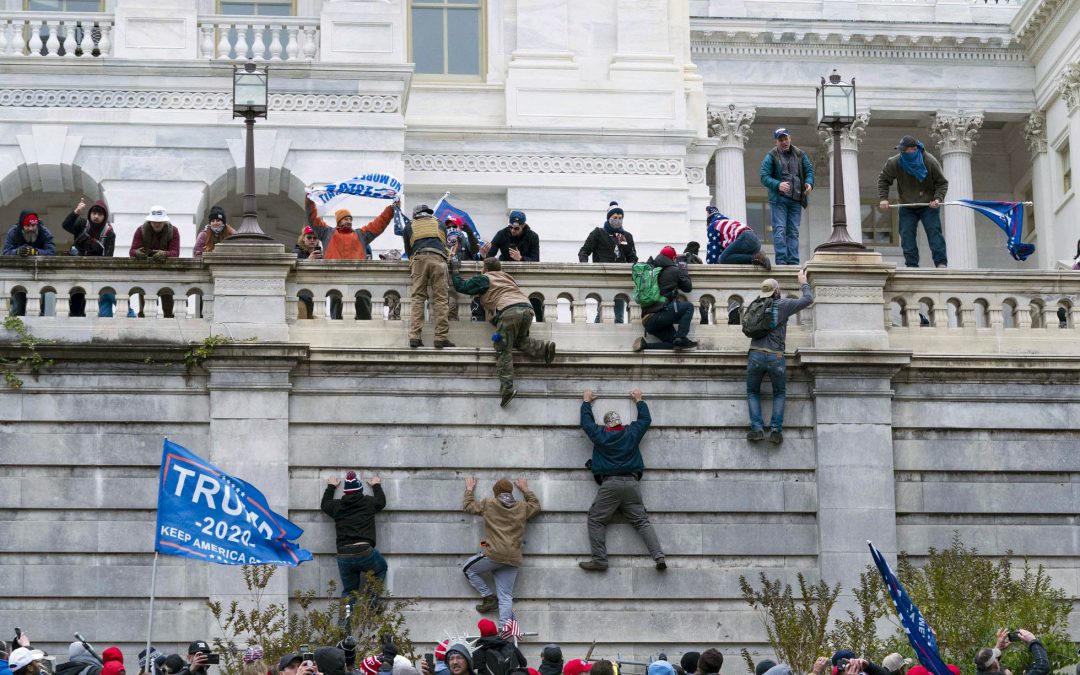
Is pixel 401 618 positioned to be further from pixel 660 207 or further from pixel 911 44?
pixel 911 44

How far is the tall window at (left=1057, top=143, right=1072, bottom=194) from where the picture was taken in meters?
65.9

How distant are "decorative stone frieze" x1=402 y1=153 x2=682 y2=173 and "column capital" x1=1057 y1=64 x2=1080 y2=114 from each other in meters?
22.9

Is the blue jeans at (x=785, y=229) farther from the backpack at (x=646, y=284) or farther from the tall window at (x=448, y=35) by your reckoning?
the tall window at (x=448, y=35)

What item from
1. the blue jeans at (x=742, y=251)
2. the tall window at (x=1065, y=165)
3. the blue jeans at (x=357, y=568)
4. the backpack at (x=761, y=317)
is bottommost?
the blue jeans at (x=357, y=568)

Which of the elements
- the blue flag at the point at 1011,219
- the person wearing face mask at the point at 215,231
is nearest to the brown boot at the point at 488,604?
the person wearing face mask at the point at 215,231

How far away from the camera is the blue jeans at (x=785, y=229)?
35.4 meters

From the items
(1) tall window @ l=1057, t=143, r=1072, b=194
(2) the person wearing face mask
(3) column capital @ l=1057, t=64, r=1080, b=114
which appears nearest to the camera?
(2) the person wearing face mask

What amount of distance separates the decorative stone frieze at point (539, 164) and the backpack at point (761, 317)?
12265 mm

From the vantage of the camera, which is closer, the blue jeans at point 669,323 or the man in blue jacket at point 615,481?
the man in blue jacket at point 615,481

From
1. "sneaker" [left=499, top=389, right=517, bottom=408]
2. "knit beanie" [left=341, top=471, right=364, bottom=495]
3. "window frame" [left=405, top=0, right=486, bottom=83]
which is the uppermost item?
"window frame" [left=405, top=0, right=486, bottom=83]

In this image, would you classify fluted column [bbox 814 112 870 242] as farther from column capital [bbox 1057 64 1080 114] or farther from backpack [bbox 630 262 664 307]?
backpack [bbox 630 262 664 307]

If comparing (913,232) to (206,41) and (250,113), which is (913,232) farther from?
(206,41)

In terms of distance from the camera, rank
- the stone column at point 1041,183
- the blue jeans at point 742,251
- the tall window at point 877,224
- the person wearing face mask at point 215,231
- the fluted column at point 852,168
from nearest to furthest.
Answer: the person wearing face mask at point 215,231, the blue jeans at point 742,251, the fluted column at point 852,168, the stone column at point 1041,183, the tall window at point 877,224

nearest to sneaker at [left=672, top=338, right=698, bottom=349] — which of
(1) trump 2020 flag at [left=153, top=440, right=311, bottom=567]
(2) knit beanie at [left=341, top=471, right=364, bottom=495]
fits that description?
(2) knit beanie at [left=341, top=471, right=364, bottom=495]
